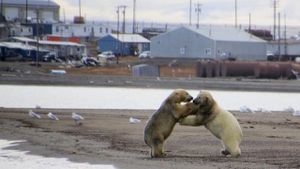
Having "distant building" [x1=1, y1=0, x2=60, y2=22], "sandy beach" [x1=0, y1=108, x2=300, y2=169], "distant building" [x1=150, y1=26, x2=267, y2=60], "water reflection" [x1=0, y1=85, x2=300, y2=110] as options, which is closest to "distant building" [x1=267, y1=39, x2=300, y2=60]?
"distant building" [x1=150, y1=26, x2=267, y2=60]

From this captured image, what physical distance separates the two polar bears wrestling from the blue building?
11286cm

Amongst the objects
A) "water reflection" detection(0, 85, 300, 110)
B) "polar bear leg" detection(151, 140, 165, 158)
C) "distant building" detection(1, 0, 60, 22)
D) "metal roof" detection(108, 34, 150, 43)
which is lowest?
"water reflection" detection(0, 85, 300, 110)

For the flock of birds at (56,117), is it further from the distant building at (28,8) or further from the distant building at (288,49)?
the distant building at (28,8)

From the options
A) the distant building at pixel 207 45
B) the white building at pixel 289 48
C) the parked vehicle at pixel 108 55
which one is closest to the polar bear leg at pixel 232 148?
the distant building at pixel 207 45

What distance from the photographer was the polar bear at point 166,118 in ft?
59.5

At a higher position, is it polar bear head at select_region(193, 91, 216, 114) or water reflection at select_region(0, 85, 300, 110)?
polar bear head at select_region(193, 91, 216, 114)

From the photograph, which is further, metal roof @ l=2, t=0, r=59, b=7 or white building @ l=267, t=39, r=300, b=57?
metal roof @ l=2, t=0, r=59, b=7

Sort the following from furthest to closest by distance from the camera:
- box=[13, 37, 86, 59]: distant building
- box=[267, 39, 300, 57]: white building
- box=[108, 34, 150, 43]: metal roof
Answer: box=[108, 34, 150, 43]: metal roof → box=[267, 39, 300, 57]: white building → box=[13, 37, 86, 59]: distant building

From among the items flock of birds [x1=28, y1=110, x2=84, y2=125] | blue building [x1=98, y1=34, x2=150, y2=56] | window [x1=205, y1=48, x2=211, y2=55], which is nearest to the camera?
flock of birds [x1=28, y1=110, x2=84, y2=125]

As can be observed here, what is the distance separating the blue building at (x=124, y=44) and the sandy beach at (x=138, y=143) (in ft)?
334

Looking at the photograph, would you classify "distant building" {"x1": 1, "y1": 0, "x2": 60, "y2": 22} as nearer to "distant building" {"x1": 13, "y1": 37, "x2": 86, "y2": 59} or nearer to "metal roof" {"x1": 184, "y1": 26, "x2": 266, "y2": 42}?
"distant building" {"x1": 13, "y1": 37, "x2": 86, "y2": 59}

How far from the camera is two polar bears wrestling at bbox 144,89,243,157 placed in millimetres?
18141

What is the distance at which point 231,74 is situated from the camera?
8794cm

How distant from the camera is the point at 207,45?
11138 cm
